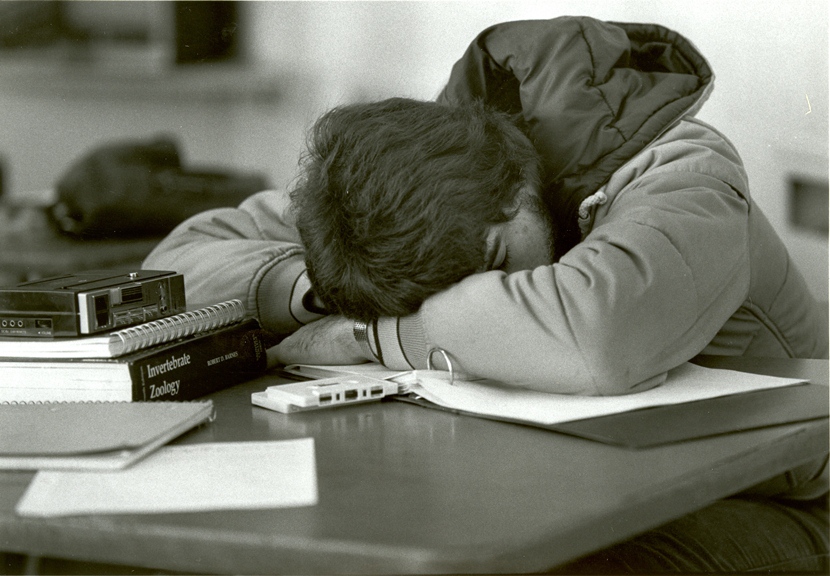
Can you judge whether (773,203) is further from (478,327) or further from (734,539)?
(478,327)

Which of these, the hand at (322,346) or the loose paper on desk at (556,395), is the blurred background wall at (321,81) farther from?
the hand at (322,346)

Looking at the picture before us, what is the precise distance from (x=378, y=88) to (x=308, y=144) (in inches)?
82.7

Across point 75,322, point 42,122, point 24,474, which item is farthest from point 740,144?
point 42,122

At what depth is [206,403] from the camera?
83 centimetres

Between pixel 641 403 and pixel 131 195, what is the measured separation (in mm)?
2548

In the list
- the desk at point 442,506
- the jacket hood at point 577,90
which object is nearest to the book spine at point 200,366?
the desk at point 442,506

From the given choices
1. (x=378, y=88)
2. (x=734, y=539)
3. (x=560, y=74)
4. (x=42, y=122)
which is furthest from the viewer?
(x=42, y=122)

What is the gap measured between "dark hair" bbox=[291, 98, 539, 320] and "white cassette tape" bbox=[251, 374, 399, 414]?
0.34 feet

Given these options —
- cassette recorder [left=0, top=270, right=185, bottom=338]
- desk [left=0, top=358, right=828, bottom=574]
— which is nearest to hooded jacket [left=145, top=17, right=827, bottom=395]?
desk [left=0, top=358, right=828, bottom=574]

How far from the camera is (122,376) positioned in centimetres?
86

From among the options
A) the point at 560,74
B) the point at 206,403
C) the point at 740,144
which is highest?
the point at 560,74

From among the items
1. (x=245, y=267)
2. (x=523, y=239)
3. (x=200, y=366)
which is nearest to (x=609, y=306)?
(x=523, y=239)

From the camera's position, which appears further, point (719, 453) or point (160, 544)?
point (719, 453)

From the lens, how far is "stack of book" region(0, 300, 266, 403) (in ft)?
2.83
